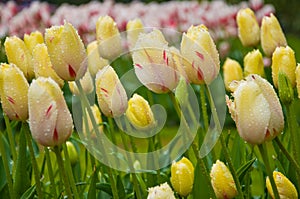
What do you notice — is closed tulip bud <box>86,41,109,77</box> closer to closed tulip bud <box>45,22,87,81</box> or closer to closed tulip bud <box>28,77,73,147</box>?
closed tulip bud <box>45,22,87,81</box>

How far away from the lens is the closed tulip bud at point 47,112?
1121 mm

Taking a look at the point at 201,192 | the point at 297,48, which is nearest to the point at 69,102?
the point at 201,192

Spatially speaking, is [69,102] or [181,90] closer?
[181,90]

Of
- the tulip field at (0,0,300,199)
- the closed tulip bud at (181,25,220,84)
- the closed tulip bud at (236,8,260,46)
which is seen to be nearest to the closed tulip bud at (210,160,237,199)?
the tulip field at (0,0,300,199)

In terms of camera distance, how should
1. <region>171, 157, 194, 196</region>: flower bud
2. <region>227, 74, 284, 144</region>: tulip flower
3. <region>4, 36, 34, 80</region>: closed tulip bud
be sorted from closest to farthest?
<region>227, 74, 284, 144</region>: tulip flower
<region>171, 157, 194, 196</region>: flower bud
<region>4, 36, 34, 80</region>: closed tulip bud

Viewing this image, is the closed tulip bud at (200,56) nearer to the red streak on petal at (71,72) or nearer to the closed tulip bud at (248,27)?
the red streak on petal at (71,72)

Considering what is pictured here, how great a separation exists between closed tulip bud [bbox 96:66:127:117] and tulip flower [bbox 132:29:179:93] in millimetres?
51

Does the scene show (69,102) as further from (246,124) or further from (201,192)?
(246,124)

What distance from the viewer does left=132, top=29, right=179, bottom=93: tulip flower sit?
4.24ft

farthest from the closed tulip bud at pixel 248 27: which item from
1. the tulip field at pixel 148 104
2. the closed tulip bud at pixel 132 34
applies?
the closed tulip bud at pixel 132 34

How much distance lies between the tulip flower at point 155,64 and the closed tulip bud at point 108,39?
0.34m

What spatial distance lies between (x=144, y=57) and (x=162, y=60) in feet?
0.11

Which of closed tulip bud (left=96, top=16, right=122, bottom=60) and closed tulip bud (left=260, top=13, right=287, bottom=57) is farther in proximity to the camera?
closed tulip bud (left=260, top=13, right=287, bottom=57)

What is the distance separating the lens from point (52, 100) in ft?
3.69
